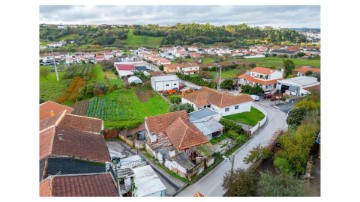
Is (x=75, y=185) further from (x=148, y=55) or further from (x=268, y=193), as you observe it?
(x=148, y=55)

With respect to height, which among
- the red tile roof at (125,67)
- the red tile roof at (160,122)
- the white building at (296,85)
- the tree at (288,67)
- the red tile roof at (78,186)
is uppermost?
the red tile roof at (125,67)

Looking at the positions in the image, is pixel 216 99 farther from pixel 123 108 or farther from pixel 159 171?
pixel 159 171

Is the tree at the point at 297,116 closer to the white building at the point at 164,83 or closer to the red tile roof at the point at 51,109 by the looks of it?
the red tile roof at the point at 51,109

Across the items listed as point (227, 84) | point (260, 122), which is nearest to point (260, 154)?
point (260, 122)

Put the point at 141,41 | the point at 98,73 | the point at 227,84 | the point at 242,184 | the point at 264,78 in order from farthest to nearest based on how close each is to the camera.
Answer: the point at 141,41
the point at 98,73
the point at 227,84
the point at 264,78
the point at 242,184

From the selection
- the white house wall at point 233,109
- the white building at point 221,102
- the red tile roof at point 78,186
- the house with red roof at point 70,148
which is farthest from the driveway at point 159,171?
the white house wall at point 233,109

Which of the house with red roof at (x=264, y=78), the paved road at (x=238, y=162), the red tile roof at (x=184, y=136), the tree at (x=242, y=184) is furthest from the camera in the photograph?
the house with red roof at (x=264, y=78)
